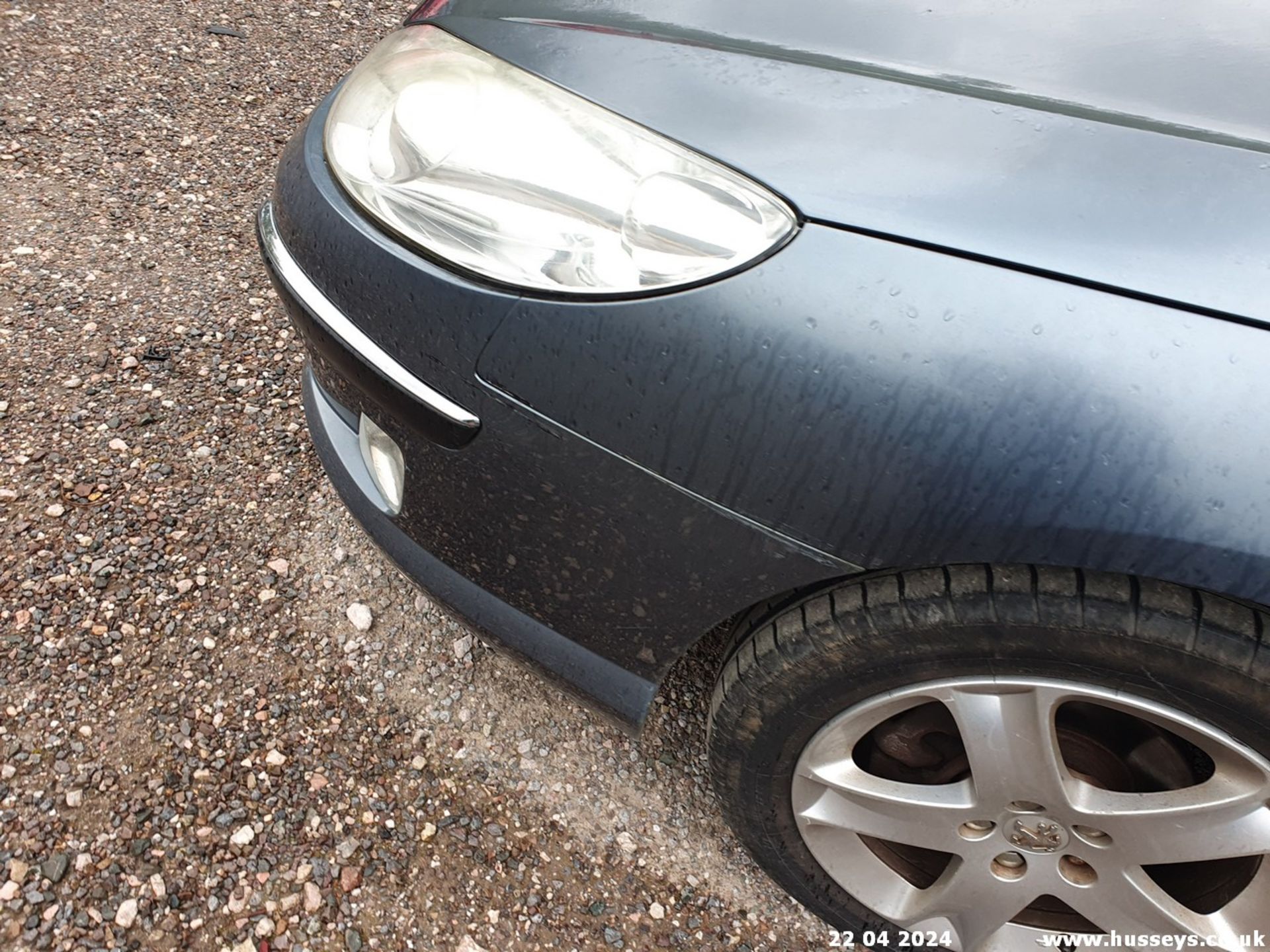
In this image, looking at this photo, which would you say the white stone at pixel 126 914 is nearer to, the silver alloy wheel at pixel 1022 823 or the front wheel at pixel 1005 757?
the front wheel at pixel 1005 757

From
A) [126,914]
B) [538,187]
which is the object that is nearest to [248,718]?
[126,914]

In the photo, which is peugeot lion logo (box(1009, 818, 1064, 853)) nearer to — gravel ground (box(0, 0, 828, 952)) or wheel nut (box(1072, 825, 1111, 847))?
wheel nut (box(1072, 825, 1111, 847))


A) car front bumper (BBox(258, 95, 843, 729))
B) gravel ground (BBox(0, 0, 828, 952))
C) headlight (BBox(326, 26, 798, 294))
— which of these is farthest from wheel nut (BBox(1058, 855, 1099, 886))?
headlight (BBox(326, 26, 798, 294))

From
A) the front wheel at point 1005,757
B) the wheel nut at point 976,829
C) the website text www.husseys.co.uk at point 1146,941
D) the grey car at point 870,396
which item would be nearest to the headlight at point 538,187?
the grey car at point 870,396

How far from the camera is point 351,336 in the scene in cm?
138

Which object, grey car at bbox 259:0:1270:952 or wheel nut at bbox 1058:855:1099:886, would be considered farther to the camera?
wheel nut at bbox 1058:855:1099:886

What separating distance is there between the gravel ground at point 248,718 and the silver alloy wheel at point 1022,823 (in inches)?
10.7

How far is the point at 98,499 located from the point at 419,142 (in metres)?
1.27

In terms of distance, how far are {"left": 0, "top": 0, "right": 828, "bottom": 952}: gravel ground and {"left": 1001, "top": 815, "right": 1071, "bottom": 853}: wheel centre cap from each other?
458 millimetres

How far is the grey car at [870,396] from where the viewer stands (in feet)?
3.18

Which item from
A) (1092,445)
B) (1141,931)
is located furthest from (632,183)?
(1141,931)

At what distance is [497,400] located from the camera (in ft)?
4.00

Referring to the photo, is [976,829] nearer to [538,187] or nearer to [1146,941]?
[1146,941]

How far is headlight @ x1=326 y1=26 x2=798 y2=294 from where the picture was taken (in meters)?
1.10
